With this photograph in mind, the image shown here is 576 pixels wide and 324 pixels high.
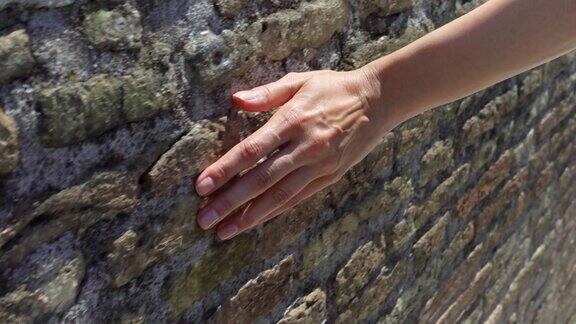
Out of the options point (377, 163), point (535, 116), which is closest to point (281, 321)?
point (377, 163)

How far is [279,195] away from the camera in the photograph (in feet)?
4.60

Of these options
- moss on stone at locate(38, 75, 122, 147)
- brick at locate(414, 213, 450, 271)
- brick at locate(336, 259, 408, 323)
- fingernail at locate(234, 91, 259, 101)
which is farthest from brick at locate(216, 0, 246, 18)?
brick at locate(414, 213, 450, 271)

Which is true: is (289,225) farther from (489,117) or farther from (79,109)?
(489,117)

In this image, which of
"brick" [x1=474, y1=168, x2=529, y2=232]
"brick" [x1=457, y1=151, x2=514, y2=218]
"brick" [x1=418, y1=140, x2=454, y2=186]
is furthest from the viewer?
"brick" [x1=474, y1=168, x2=529, y2=232]

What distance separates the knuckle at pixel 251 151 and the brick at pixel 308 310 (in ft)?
1.67

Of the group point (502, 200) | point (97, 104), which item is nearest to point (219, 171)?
point (97, 104)

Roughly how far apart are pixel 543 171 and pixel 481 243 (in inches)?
25.4

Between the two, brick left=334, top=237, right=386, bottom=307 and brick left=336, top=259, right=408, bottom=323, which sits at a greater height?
brick left=334, top=237, right=386, bottom=307

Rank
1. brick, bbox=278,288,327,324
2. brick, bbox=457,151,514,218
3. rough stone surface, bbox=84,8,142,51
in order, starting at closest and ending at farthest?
rough stone surface, bbox=84,8,142,51
brick, bbox=278,288,327,324
brick, bbox=457,151,514,218

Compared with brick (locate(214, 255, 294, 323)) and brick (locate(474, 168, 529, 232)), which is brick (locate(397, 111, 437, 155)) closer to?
brick (locate(214, 255, 294, 323))

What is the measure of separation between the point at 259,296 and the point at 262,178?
35 cm

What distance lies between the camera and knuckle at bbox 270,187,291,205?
4.60 ft

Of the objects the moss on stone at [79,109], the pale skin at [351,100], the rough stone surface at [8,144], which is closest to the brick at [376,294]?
the pale skin at [351,100]

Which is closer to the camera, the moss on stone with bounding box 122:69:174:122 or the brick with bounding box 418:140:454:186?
the moss on stone with bounding box 122:69:174:122
